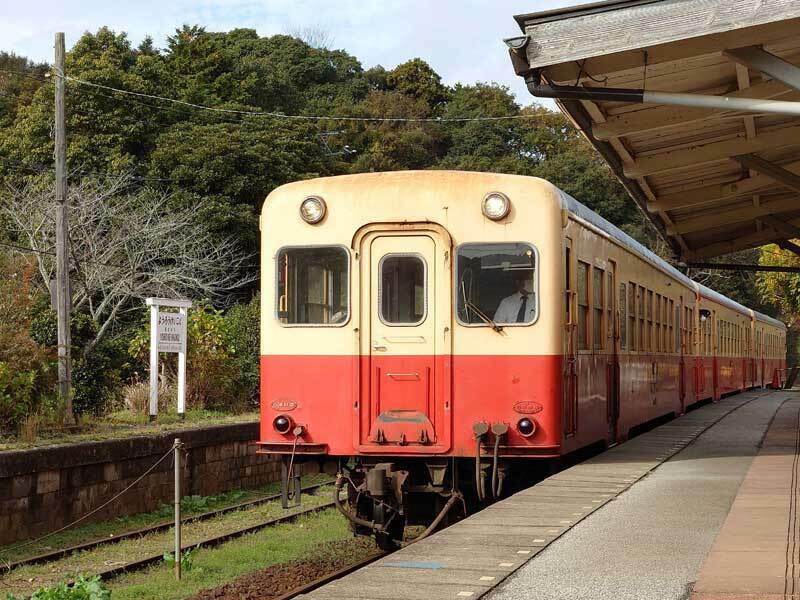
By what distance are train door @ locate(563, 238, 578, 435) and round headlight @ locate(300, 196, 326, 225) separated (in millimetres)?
2038

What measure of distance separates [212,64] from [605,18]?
40610mm

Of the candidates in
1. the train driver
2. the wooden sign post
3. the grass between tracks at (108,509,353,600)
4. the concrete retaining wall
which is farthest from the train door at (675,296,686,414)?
the train driver

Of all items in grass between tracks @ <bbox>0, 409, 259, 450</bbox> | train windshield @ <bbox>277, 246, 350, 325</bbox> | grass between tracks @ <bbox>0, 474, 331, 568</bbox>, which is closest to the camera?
train windshield @ <bbox>277, 246, 350, 325</bbox>

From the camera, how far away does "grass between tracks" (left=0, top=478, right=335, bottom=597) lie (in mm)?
10500

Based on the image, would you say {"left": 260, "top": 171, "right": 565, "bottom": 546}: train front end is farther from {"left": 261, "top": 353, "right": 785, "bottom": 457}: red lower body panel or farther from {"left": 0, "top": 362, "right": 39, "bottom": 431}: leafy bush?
{"left": 0, "top": 362, "right": 39, "bottom": 431}: leafy bush

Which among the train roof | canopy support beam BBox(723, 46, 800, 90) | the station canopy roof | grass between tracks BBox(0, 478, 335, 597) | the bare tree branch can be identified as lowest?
grass between tracks BBox(0, 478, 335, 597)

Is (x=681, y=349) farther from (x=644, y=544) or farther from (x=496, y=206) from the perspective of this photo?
(x=644, y=544)

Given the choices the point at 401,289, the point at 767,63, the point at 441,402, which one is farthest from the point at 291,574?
the point at 767,63

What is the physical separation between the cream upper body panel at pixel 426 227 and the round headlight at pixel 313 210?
0.05 m

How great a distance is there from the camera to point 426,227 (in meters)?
9.72

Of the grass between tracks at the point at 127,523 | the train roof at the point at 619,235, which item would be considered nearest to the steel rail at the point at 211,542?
the grass between tracks at the point at 127,523

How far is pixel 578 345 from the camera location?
10609mm

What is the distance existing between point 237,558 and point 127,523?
3.14m

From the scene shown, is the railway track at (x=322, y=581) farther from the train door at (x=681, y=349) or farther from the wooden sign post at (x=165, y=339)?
the train door at (x=681, y=349)
